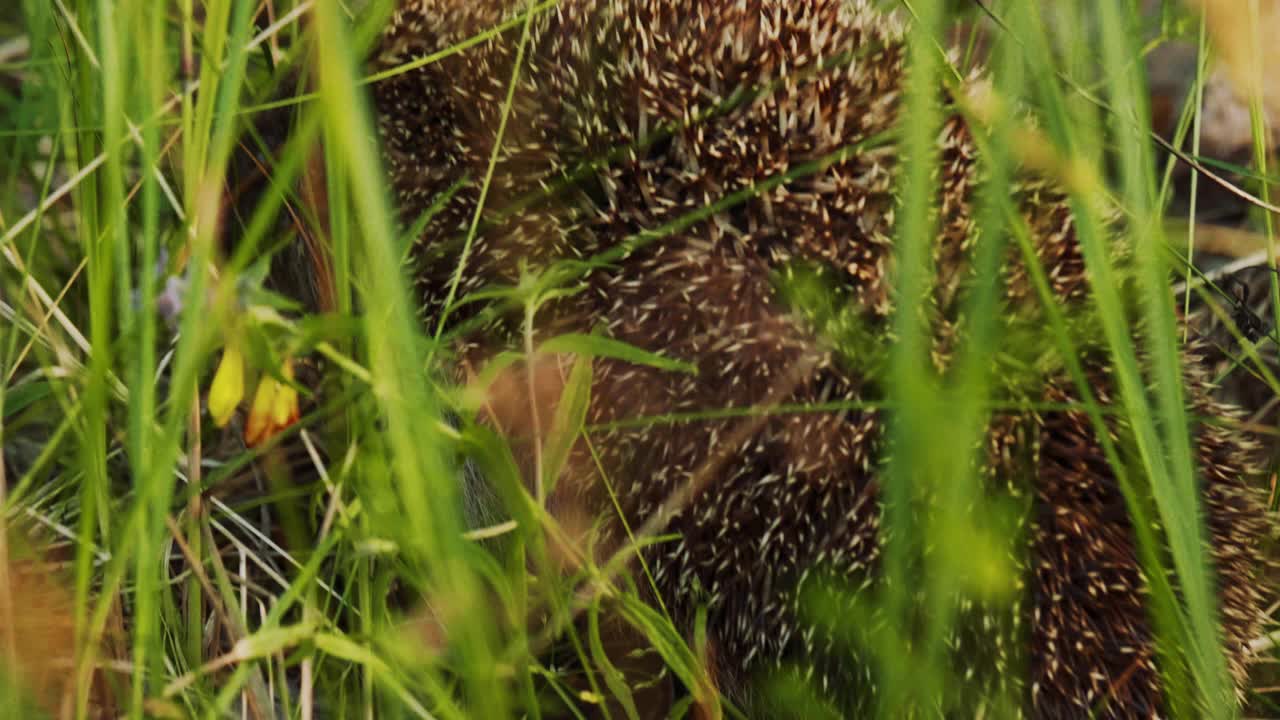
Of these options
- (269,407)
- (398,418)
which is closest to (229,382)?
(269,407)

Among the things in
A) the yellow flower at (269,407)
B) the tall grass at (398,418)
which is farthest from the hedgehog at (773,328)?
the yellow flower at (269,407)

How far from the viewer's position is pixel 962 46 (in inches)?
155

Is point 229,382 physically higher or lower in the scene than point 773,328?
higher

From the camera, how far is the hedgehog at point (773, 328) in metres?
2.02

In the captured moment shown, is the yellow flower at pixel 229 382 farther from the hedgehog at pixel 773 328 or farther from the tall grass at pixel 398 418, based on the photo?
the hedgehog at pixel 773 328

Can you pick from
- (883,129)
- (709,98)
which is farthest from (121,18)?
(883,129)

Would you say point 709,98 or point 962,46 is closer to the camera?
point 709,98

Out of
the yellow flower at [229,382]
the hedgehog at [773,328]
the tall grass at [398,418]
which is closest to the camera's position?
the tall grass at [398,418]

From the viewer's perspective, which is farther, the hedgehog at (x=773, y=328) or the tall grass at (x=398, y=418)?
the hedgehog at (x=773, y=328)

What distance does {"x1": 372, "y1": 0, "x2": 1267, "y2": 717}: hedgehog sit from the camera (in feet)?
6.63

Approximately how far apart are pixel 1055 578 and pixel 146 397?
57.8 inches

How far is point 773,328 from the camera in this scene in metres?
2.09

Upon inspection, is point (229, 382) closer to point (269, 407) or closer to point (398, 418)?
A: point (269, 407)

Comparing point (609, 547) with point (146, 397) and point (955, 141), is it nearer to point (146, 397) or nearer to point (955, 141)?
point (955, 141)
